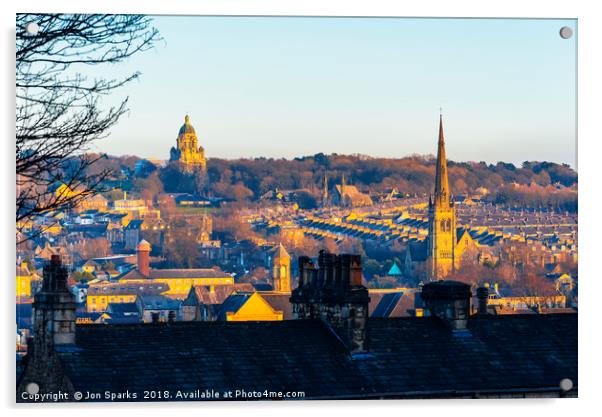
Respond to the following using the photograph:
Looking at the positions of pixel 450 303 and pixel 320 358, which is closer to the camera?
pixel 320 358

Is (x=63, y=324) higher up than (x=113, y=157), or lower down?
lower down

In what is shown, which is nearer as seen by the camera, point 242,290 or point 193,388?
point 193,388

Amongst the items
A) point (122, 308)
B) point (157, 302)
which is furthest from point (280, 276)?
point (122, 308)

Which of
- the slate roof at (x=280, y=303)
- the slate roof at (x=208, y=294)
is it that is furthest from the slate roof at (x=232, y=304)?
the slate roof at (x=208, y=294)

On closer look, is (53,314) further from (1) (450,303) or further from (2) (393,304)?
(2) (393,304)

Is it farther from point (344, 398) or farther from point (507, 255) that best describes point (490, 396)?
point (507, 255)

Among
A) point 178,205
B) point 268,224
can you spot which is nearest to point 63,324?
point 178,205
